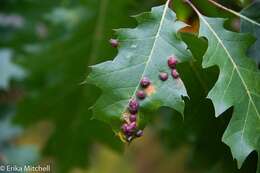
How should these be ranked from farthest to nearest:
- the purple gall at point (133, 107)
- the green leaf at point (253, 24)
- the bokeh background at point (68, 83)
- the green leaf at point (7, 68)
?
the green leaf at point (7, 68), the bokeh background at point (68, 83), the green leaf at point (253, 24), the purple gall at point (133, 107)

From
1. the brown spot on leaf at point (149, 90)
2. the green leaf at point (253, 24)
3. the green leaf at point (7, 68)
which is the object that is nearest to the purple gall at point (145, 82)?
the brown spot on leaf at point (149, 90)

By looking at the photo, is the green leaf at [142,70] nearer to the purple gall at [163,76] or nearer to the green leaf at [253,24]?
the purple gall at [163,76]

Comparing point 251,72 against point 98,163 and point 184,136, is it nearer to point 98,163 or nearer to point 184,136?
point 184,136

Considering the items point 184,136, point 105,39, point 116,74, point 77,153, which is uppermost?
point 116,74

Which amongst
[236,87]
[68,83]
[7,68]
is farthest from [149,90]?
[7,68]

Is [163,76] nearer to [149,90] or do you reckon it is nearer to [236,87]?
[149,90]

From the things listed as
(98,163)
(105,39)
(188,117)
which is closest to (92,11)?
(105,39)

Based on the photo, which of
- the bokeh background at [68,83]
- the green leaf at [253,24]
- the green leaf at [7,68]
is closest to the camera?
the green leaf at [253,24]
